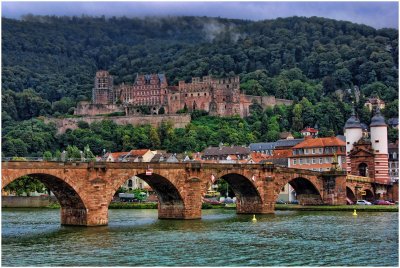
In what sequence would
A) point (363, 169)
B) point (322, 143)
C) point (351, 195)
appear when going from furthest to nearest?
point (322, 143)
point (363, 169)
point (351, 195)

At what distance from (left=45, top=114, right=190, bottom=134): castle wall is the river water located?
102373 millimetres

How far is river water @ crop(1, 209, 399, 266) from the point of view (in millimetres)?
45688

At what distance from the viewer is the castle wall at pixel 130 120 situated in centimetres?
17825

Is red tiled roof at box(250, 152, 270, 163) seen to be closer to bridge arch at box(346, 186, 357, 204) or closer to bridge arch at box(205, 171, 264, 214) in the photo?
bridge arch at box(346, 186, 357, 204)

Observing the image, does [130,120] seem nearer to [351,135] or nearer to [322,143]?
[322,143]

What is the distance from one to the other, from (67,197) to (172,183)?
997 centimetres

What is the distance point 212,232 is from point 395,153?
5917 centimetres

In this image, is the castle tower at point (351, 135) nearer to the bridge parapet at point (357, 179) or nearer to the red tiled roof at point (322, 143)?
the bridge parapet at point (357, 179)

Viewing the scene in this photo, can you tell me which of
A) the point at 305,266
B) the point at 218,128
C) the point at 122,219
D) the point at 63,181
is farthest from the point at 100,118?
the point at 305,266

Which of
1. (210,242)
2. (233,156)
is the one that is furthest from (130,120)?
(210,242)

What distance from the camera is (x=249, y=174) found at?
78875 mm

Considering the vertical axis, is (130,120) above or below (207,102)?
below

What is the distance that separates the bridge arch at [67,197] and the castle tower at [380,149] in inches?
1961

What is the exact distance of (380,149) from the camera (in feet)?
342
